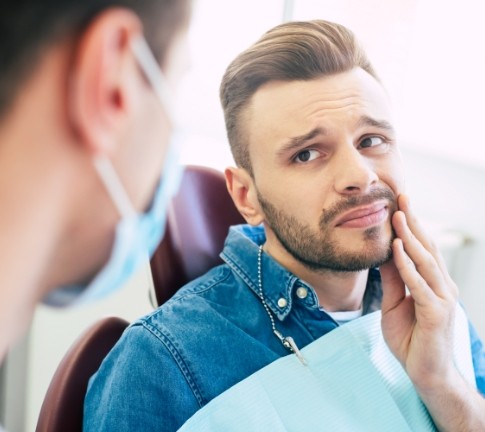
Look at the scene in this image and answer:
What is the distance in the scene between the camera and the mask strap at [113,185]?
43 cm

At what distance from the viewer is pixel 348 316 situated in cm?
121

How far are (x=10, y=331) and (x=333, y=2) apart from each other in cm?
199

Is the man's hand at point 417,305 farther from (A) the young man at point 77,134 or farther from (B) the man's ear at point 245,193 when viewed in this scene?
(A) the young man at point 77,134

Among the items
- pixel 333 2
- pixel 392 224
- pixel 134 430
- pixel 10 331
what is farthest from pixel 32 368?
pixel 333 2

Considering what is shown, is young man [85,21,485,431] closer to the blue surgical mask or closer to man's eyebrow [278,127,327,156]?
man's eyebrow [278,127,327,156]

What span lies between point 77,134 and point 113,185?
52mm

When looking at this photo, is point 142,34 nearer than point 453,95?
Yes

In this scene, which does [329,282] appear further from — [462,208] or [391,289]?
[462,208]

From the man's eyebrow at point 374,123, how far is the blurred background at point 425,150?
746 mm

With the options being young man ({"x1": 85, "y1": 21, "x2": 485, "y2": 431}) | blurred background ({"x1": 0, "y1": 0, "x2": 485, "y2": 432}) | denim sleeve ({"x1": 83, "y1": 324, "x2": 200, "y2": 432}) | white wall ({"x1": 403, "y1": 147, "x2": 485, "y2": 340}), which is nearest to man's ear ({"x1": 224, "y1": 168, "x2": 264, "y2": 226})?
young man ({"x1": 85, "y1": 21, "x2": 485, "y2": 431})

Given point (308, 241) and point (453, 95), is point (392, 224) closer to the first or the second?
point (308, 241)

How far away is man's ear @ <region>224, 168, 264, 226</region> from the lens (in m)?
1.20

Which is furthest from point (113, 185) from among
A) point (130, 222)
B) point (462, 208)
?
point (462, 208)

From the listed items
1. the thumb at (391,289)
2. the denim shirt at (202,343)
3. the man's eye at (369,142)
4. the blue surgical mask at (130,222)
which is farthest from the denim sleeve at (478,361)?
the blue surgical mask at (130,222)
